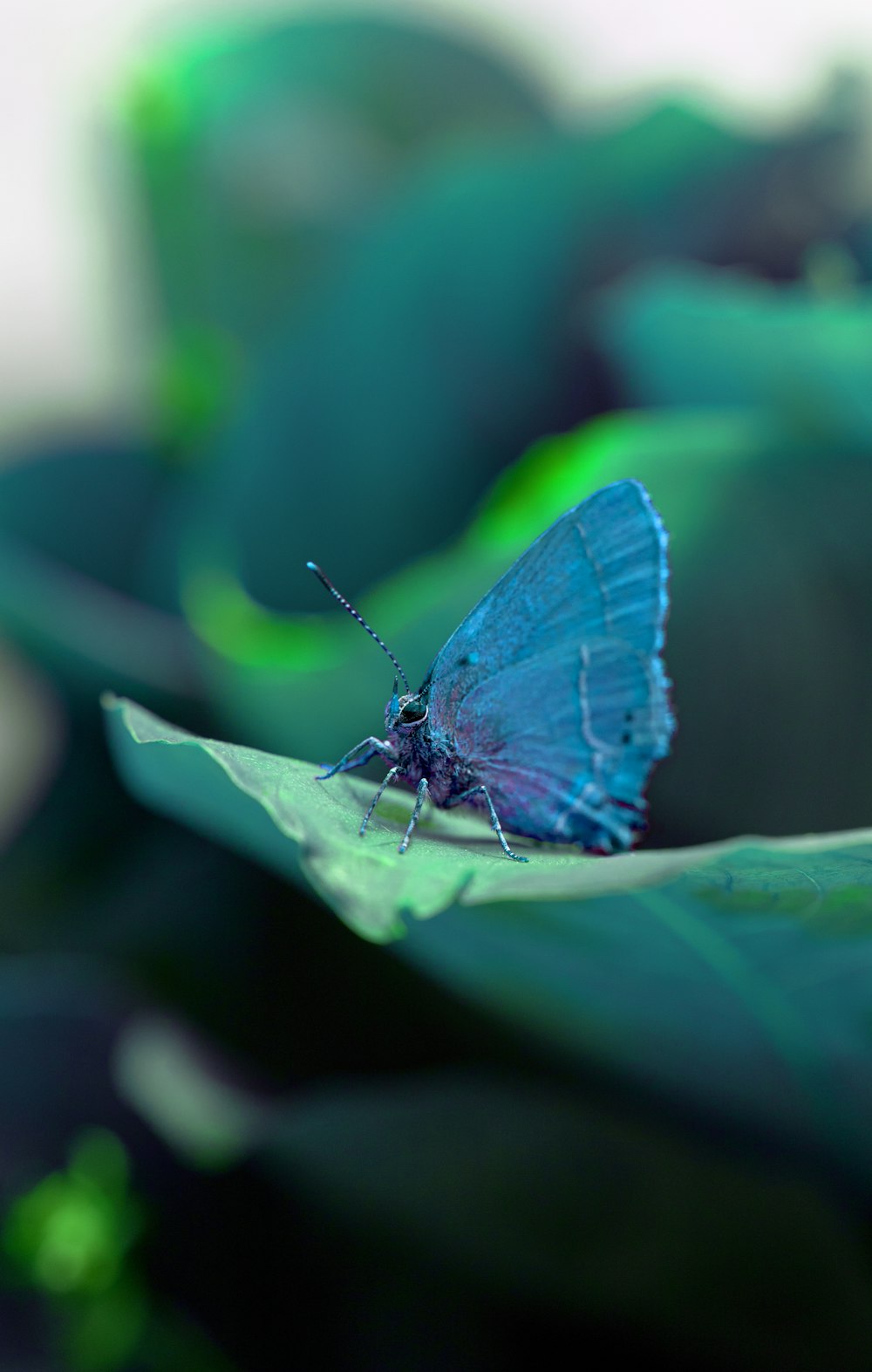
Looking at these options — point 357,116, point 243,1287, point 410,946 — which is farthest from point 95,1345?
point 357,116

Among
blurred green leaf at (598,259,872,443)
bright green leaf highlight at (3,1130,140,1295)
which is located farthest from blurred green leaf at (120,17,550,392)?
bright green leaf highlight at (3,1130,140,1295)

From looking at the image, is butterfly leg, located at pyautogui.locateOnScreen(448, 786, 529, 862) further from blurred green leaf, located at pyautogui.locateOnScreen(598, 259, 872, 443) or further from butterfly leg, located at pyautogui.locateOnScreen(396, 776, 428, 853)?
blurred green leaf, located at pyautogui.locateOnScreen(598, 259, 872, 443)

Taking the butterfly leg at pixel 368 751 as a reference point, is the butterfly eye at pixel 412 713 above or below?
Answer: above

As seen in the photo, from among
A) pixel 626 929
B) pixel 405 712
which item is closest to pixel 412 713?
pixel 405 712

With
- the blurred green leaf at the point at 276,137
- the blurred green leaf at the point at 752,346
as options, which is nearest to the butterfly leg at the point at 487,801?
the blurred green leaf at the point at 752,346

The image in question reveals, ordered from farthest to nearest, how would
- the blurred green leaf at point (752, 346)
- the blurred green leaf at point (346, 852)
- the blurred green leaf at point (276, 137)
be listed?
the blurred green leaf at point (276, 137) < the blurred green leaf at point (752, 346) < the blurred green leaf at point (346, 852)

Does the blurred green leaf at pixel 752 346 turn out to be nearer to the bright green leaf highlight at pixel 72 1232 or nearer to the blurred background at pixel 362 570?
the blurred background at pixel 362 570

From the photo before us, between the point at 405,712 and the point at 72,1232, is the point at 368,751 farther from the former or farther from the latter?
the point at 72,1232

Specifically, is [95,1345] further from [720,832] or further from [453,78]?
[453,78]
